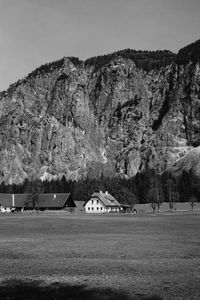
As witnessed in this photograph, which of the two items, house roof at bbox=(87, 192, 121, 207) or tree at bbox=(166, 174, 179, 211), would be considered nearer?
house roof at bbox=(87, 192, 121, 207)

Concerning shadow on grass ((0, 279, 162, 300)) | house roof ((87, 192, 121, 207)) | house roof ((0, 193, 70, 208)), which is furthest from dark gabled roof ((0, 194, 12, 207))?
shadow on grass ((0, 279, 162, 300))

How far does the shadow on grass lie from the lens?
44.2 feet

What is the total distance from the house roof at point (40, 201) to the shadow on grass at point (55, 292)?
119 metres

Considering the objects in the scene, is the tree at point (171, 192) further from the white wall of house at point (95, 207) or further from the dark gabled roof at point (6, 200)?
the dark gabled roof at point (6, 200)

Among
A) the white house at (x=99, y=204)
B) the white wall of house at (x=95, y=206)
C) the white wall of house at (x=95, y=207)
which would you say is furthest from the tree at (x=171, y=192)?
the white wall of house at (x=95, y=206)

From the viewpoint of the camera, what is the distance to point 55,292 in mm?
14312

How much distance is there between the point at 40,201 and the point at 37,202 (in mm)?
1392

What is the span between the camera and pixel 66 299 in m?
13.3

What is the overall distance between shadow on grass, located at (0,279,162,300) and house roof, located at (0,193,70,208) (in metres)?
119

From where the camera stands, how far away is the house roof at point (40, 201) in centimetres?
13525

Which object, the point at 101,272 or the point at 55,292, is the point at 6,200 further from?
the point at 55,292

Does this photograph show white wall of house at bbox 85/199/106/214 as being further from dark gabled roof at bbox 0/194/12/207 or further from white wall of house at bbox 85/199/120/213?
dark gabled roof at bbox 0/194/12/207

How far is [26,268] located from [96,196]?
115 m

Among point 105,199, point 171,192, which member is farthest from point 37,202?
point 171,192
